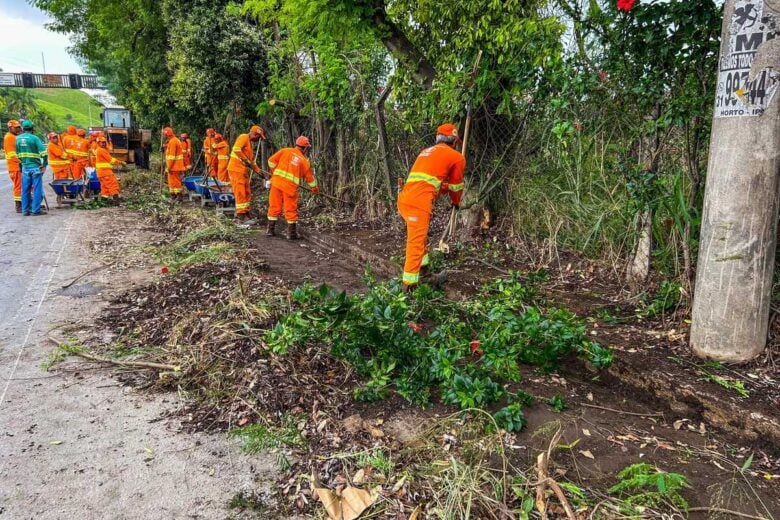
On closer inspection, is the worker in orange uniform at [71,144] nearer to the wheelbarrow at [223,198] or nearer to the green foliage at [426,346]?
the wheelbarrow at [223,198]

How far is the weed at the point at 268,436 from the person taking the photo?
9.78 feet

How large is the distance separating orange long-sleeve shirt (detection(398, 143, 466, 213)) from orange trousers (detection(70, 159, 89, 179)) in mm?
10597

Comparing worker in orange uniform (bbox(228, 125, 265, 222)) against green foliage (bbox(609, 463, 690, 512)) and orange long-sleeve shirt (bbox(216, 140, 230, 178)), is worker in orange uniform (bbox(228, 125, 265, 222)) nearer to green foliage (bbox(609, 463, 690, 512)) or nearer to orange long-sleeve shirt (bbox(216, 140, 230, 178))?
orange long-sleeve shirt (bbox(216, 140, 230, 178))

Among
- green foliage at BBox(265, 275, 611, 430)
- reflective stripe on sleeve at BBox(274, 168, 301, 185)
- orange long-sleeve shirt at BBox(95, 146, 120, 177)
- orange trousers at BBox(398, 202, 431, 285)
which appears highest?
orange long-sleeve shirt at BBox(95, 146, 120, 177)

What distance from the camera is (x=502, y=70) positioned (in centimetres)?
582

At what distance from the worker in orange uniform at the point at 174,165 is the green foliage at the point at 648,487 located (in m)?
12.7

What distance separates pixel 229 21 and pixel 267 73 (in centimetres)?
150

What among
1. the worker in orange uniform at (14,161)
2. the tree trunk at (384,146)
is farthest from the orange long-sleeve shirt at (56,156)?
the tree trunk at (384,146)

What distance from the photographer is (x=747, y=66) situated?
319cm

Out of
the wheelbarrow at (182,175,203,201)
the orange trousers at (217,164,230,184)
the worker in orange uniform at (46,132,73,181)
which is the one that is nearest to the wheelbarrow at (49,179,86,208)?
the worker in orange uniform at (46,132,73,181)

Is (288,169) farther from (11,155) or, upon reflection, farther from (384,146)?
(11,155)

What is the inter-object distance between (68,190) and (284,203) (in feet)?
21.4

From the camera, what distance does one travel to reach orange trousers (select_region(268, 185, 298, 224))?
28.1 ft

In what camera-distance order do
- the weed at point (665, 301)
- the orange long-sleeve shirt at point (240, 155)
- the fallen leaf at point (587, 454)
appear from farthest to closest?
the orange long-sleeve shirt at point (240, 155) → the weed at point (665, 301) → the fallen leaf at point (587, 454)
